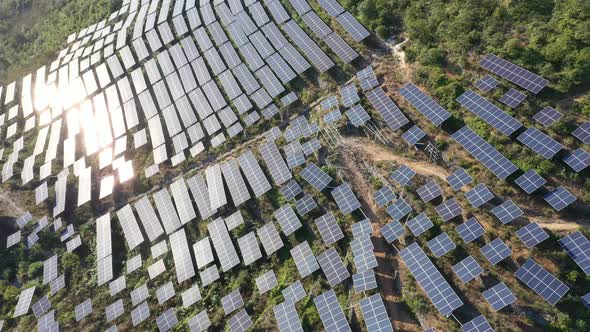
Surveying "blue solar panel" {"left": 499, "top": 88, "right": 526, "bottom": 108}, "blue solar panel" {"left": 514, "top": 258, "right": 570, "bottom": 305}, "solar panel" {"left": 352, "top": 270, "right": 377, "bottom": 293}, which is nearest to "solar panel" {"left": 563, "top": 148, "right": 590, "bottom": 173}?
"blue solar panel" {"left": 499, "top": 88, "right": 526, "bottom": 108}

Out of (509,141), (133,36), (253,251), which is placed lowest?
(253,251)

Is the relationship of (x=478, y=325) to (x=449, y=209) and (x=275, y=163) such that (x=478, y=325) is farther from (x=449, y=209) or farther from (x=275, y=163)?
(x=275, y=163)

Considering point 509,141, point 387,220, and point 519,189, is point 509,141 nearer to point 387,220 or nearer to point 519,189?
point 519,189

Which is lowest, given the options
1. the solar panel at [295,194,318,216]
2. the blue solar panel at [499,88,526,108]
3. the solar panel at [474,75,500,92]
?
the solar panel at [295,194,318,216]

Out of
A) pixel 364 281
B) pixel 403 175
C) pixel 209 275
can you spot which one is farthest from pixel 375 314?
pixel 209 275

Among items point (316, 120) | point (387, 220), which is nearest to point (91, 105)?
point (316, 120)

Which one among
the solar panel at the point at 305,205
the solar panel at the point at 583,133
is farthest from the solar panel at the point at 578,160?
the solar panel at the point at 305,205

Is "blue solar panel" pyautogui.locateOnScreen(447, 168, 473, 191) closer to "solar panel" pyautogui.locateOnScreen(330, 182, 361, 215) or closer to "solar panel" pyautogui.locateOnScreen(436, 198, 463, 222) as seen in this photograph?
"solar panel" pyautogui.locateOnScreen(436, 198, 463, 222)
